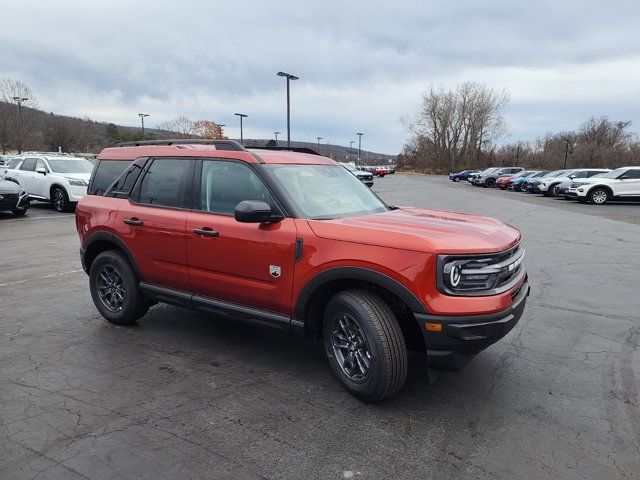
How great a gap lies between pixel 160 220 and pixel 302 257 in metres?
1.65

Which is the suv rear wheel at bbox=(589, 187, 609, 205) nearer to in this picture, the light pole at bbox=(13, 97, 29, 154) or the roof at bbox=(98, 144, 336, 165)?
the roof at bbox=(98, 144, 336, 165)

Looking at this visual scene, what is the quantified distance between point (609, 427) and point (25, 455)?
11.7ft

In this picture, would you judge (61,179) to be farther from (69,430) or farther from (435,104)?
(435,104)

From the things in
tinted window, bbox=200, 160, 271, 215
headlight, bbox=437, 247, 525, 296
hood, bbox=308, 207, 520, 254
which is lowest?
headlight, bbox=437, 247, 525, 296

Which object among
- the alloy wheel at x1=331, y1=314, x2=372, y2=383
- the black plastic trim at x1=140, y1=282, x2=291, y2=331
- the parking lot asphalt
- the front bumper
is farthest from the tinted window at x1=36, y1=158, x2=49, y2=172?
the front bumper

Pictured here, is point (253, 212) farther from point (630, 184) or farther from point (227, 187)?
point (630, 184)

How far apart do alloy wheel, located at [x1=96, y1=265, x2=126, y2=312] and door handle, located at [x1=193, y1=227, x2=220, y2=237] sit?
133 cm

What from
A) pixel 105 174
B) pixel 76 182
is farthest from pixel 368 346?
pixel 76 182

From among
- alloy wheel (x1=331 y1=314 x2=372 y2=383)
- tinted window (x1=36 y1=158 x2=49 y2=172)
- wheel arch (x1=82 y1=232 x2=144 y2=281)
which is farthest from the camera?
tinted window (x1=36 y1=158 x2=49 y2=172)

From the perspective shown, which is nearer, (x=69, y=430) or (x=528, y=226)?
(x=69, y=430)

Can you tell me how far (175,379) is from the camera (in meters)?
3.72

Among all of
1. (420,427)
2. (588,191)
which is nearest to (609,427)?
(420,427)

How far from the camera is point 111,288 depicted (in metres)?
5.07

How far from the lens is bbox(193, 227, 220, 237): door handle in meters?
3.99
